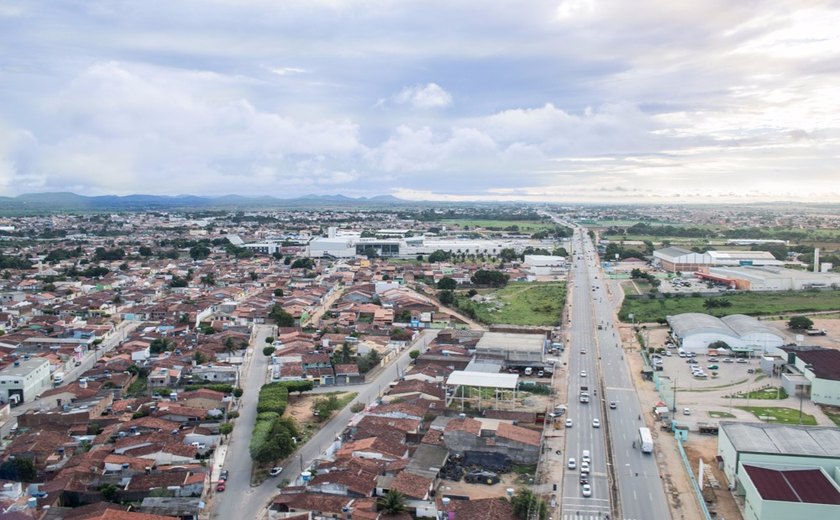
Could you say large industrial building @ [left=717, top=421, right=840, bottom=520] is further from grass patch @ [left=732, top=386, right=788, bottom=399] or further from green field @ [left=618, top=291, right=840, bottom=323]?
green field @ [left=618, top=291, right=840, bottom=323]

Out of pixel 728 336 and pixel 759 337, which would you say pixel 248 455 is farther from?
pixel 759 337

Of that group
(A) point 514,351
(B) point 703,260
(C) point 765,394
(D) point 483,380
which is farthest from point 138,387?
(B) point 703,260

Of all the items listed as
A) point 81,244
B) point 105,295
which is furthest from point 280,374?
point 81,244

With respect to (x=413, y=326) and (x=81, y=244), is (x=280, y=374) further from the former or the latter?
(x=81, y=244)

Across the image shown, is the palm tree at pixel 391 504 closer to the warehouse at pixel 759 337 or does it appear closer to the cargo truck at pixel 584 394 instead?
the cargo truck at pixel 584 394

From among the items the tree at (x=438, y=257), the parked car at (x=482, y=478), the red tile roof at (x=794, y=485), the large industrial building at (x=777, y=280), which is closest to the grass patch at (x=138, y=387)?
the parked car at (x=482, y=478)
